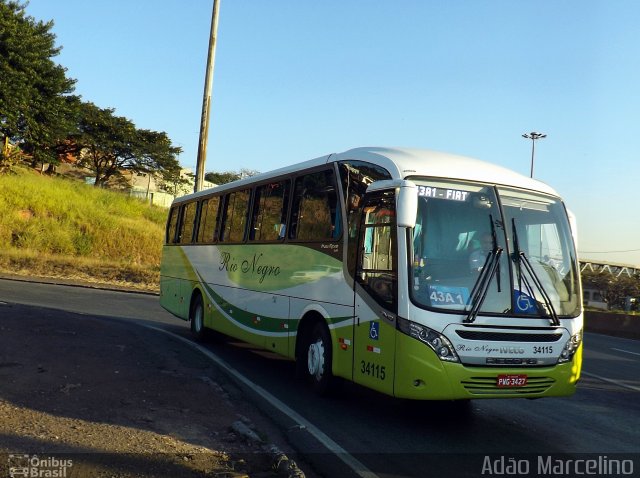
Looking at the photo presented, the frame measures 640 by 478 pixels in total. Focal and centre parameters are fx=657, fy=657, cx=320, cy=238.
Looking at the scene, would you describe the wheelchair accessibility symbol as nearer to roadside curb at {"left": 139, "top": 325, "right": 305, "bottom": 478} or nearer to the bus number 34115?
the bus number 34115

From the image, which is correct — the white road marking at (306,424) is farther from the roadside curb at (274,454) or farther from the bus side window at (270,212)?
the bus side window at (270,212)

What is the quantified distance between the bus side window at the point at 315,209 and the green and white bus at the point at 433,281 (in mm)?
30

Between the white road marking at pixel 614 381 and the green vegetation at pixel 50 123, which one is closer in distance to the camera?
the white road marking at pixel 614 381

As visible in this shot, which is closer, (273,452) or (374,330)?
(273,452)

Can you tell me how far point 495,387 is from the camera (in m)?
6.69

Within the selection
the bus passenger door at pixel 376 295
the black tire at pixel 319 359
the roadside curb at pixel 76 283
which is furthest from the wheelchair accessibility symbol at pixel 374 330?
the roadside curb at pixel 76 283

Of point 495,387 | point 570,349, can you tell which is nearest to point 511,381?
point 495,387

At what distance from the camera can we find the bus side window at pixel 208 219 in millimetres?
13516

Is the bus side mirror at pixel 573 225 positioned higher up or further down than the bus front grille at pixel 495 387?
higher up

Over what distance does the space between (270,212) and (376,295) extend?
395cm

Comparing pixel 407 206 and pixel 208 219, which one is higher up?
pixel 208 219

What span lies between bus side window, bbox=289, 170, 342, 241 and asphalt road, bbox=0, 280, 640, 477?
216 centimetres

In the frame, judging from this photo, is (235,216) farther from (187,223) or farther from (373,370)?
(373,370)

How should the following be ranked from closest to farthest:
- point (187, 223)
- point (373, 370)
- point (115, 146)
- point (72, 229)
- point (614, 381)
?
point (373, 370), point (614, 381), point (187, 223), point (72, 229), point (115, 146)
